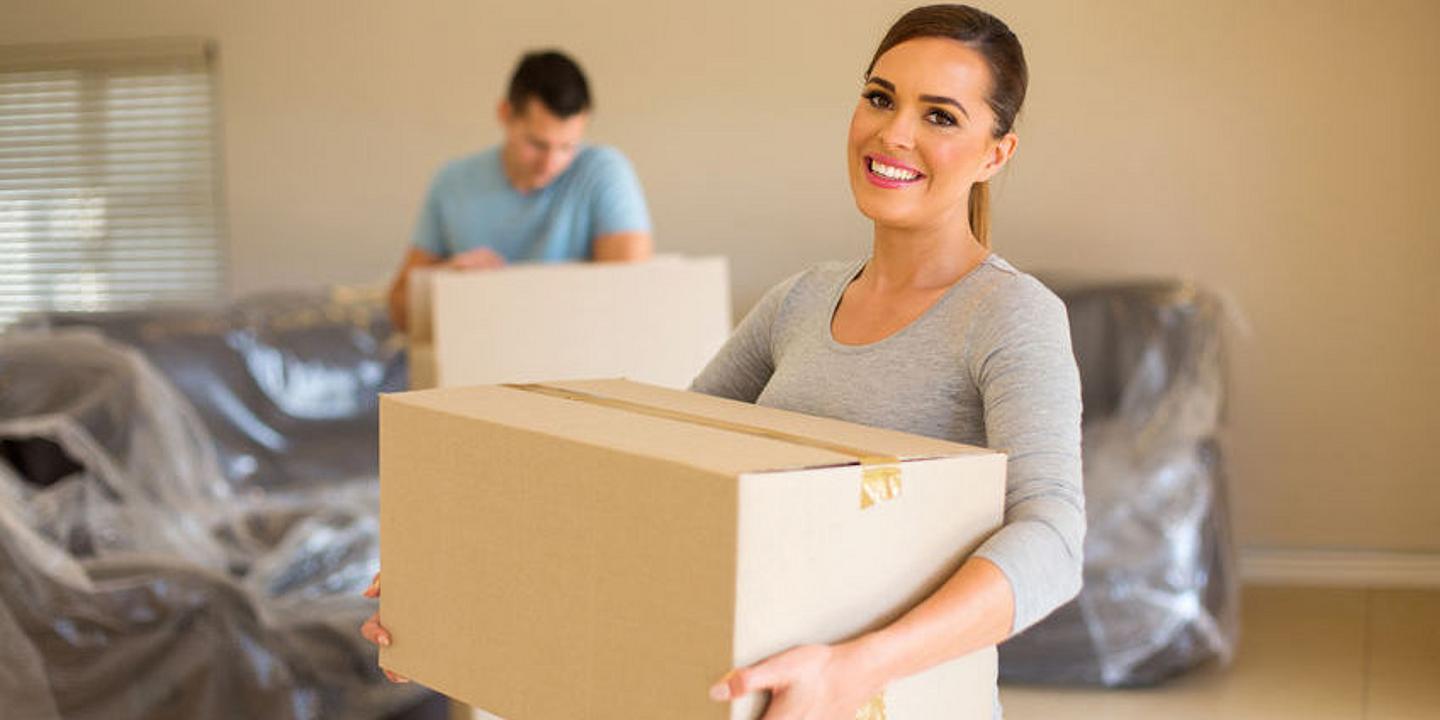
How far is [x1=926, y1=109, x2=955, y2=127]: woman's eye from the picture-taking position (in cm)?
120

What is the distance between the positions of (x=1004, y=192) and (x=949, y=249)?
9.46ft

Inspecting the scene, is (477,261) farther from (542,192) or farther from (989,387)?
(989,387)

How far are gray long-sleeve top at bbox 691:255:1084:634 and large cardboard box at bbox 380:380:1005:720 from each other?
0.03 m

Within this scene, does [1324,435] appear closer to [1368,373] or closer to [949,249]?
[1368,373]

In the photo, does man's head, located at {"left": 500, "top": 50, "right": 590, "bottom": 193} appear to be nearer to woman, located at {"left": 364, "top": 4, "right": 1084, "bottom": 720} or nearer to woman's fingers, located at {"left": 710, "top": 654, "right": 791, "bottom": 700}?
woman, located at {"left": 364, "top": 4, "right": 1084, "bottom": 720}

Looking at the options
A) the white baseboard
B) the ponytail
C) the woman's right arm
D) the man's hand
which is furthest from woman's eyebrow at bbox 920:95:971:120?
the white baseboard

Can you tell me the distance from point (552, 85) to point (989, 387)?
5.16ft

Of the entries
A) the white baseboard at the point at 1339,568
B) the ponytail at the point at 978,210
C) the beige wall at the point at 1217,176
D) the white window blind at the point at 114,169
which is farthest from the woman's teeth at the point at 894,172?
the white window blind at the point at 114,169

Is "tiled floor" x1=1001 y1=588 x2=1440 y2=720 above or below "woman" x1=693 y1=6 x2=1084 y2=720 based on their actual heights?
below

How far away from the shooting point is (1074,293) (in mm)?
3781

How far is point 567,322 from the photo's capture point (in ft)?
7.58

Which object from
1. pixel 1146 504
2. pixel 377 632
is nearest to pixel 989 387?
pixel 377 632

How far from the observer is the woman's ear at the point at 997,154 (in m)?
1.23

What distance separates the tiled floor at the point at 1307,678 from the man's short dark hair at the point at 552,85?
53.7 inches
